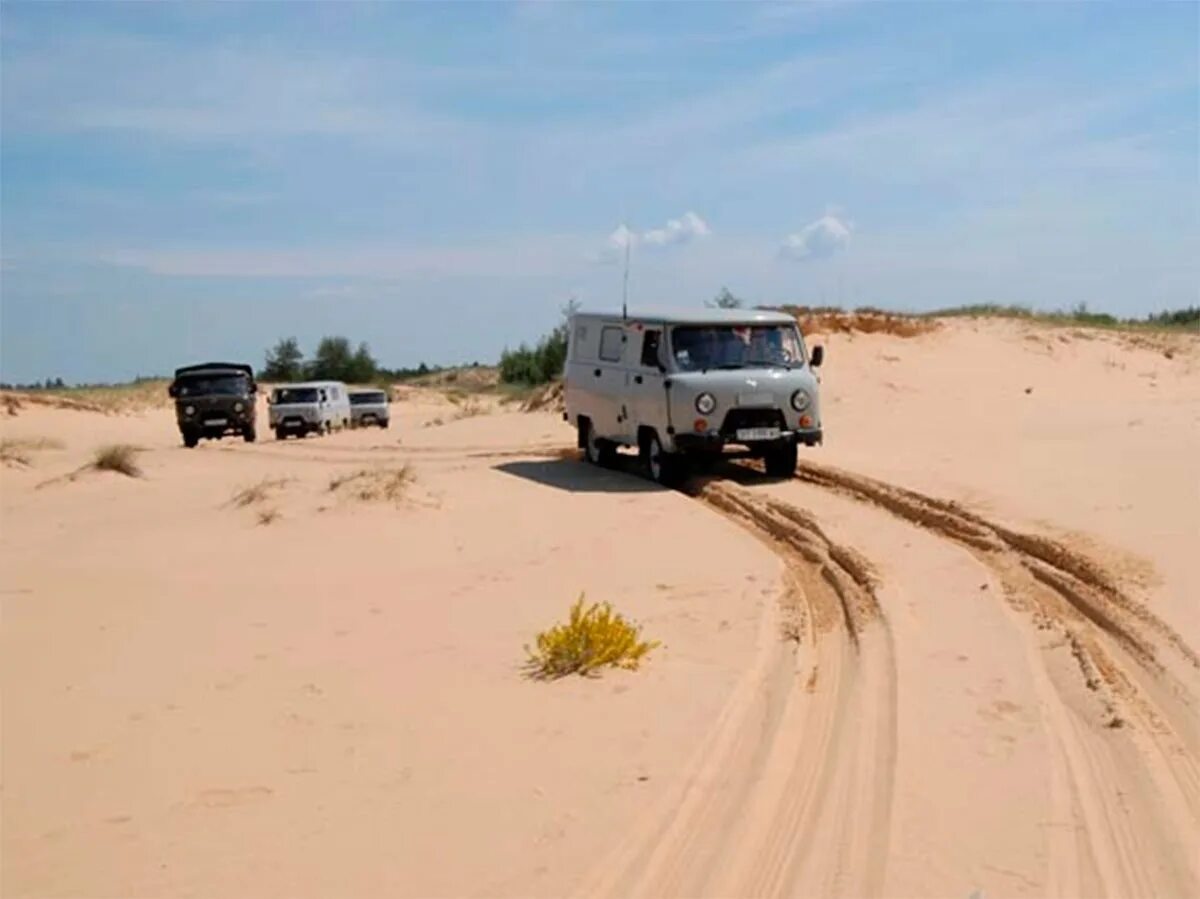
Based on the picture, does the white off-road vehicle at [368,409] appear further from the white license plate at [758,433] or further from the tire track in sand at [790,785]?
Answer: the tire track in sand at [790,785]

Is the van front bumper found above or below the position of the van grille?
below

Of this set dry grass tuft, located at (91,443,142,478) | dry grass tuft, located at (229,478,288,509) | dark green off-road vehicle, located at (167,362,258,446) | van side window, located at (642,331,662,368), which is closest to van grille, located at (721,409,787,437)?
van side window, located at (642,331,662,368)

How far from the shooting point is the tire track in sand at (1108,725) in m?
5.02

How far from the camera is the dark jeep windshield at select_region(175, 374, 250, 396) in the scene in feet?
108

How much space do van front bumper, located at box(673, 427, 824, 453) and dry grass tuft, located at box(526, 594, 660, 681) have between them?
862 centimetres

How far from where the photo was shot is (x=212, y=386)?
33156 mm

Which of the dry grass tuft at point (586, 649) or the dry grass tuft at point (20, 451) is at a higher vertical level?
the dry grass tuft at point (586, 649)

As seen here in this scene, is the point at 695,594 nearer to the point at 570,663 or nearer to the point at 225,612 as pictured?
the point at 570,663

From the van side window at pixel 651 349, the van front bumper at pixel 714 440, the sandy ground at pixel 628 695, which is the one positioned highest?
the van side window at pixel 651 349

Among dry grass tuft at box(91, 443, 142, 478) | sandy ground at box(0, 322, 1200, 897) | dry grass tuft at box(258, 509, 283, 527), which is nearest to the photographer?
sandy ground at box(0, 322, 1200, 897)

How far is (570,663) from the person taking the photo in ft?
25.5

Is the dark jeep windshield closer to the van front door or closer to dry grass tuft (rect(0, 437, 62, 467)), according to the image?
dry grass tuft (rect(0, 437, 62, 467))

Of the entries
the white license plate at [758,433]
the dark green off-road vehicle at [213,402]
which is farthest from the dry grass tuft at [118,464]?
the dark green off-road vehicle at [213,402]

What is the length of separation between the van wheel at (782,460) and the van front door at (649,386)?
4.53 ft
